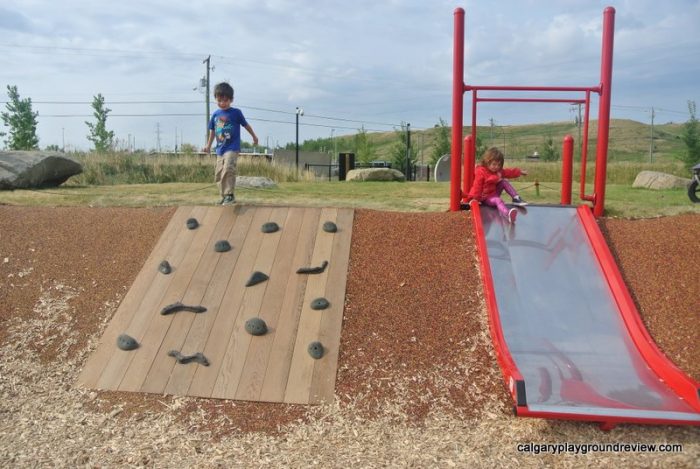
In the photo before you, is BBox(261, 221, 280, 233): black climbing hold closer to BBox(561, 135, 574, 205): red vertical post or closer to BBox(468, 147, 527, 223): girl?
BBox(468, 147, 527, 223): girl

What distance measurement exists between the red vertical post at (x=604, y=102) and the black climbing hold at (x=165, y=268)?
15.7 feet

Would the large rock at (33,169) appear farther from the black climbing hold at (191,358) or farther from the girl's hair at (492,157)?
the girl's hair at (492,157)

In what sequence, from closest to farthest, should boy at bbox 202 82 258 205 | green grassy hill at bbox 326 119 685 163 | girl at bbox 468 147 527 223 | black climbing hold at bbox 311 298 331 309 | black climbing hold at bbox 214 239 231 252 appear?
black climbing hold at bbox 311 298 331 309 → black climbing hold at bbox 214 239 231 252 → girl at bbox 468 147 527 223 → boy at bbox 202 82 258 205 → green grassy hill at bbox 326 119 685 163

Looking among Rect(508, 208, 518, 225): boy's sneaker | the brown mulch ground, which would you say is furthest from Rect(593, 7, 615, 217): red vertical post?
Rect(508, 208, 518, 225): boy's sneaker

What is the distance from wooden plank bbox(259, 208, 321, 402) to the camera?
494 centimetres

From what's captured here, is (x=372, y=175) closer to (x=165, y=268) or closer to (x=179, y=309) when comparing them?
(x=165, y=268)

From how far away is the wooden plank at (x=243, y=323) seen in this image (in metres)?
4.98

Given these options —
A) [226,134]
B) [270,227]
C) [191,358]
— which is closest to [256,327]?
[191,358]

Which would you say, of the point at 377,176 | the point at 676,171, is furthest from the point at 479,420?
the point at 676,171

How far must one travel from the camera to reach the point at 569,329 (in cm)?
543

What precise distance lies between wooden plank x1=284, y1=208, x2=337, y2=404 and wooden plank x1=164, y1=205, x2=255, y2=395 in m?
0.77

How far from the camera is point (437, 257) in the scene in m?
6.23

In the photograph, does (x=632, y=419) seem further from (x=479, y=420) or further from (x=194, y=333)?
(x=194, y=333)

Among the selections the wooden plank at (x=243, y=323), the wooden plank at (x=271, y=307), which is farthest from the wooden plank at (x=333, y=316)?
the wooden plank at (x=243, y=323)
